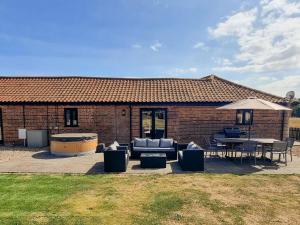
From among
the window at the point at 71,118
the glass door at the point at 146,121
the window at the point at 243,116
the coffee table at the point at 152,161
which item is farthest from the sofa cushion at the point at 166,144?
the window at the point at 71,118

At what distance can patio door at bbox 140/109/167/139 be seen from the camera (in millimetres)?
15125

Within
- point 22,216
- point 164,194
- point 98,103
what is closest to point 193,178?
point 164,194

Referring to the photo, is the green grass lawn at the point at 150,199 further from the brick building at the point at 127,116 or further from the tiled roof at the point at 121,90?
the tiled roof at the point at 121,90

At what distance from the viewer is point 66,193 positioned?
21.4 ft

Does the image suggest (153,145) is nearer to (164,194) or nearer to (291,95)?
(164,194)

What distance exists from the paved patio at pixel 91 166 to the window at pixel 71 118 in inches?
139

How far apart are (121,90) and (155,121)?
3.48m

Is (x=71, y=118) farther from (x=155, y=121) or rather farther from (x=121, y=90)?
(x=155, y=121)

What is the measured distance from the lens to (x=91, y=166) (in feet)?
32.0

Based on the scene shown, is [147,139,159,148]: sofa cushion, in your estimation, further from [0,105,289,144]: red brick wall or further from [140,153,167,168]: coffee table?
[0,105,289,144]: red brick wall

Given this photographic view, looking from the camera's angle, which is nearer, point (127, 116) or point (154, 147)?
point (154, 147)

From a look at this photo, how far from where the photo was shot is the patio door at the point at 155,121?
15.1 metres

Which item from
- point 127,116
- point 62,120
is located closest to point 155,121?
point 127,116

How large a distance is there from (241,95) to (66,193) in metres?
13.4
